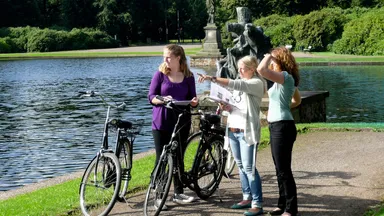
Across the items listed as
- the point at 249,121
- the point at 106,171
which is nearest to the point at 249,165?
the point at 249,121

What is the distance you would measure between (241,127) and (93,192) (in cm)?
163

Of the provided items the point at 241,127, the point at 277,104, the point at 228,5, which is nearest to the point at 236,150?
the point at 241,127

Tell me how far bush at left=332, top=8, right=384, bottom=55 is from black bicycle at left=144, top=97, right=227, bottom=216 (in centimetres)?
3725

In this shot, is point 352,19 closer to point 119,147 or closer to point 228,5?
point 228,5

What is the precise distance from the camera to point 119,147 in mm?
6699

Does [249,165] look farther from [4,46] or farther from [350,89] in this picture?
[4,46]

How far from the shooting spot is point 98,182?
6.52m

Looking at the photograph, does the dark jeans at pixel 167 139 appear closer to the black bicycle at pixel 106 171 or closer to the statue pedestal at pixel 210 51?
the black bicycle at pixel 106 171

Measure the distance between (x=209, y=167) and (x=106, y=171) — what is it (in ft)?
3.61

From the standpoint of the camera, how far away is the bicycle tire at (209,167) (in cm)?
680

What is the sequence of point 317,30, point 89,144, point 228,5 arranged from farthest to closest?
point 228,5 → point 317,30 → point 89,144

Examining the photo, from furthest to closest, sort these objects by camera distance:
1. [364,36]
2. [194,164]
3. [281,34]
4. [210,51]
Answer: [281,34], [210,51], [364,36], [194,164]

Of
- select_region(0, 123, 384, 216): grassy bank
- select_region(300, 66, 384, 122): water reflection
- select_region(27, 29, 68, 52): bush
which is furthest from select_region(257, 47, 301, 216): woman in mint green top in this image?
select_region(27, 29, 68, 52): bush

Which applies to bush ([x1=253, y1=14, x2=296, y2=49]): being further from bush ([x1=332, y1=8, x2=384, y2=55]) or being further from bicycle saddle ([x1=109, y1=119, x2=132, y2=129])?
bicycle saddle ([x1=109, y1=119, x2=132, y2=129])
